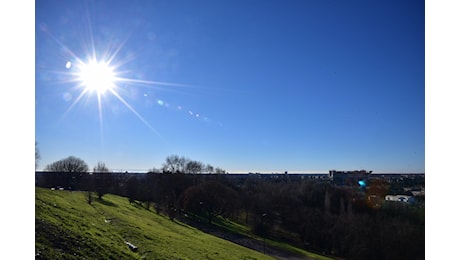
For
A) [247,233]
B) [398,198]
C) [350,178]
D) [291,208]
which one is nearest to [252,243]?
[247,233]

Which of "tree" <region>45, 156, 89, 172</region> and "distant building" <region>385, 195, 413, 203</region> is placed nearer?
"distant building" <region>385, 195, 413, 203</region>

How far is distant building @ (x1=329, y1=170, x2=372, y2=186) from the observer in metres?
16.2

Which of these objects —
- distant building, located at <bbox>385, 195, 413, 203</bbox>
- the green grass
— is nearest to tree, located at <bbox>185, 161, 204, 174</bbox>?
the green grass

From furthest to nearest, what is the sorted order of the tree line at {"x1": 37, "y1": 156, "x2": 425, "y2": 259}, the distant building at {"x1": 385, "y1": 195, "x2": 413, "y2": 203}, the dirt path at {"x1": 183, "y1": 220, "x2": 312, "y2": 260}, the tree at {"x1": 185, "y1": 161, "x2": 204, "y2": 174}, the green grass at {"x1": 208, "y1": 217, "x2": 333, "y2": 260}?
the tree at {"x1": 185, "y1": 161, "x2": 204, "y2": 174}
the green grass at {"x1": 208, "y1": 217, "x2": 333, "y2": 260}
the tree line at {"x1": 37, "y1": 156, "x2": 425, "y2": 259}
the dirt path at {"x1": 183, "y1": 220, "x2": 312, "y2": 260}
the distant building at {"x1": 385, "y1": 195, "x2": 413, "y2": 203}

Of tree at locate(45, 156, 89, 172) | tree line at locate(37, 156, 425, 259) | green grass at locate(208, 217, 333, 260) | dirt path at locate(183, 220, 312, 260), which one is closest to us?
dirt path at locate(183, 220, 312, 260)

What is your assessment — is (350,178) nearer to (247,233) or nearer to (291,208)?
(291,208)

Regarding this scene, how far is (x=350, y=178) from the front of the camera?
61.7 feet

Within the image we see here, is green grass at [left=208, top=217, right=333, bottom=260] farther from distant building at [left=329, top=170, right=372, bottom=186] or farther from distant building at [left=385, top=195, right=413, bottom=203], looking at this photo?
distant building at [left=329, top=170, right=372, bottom=186]

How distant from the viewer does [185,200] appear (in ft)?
54.6

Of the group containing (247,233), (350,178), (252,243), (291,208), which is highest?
(350,178)

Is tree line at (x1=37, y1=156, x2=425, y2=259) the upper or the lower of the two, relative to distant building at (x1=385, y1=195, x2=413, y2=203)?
lower
